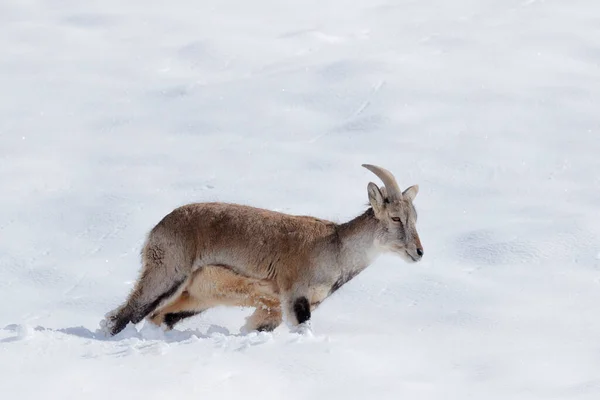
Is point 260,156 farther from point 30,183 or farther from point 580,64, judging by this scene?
point 580,64

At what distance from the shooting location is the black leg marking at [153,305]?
39.5 feet

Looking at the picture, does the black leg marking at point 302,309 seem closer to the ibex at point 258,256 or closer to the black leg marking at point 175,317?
the ibex at point 258,256

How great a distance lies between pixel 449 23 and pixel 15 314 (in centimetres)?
1579

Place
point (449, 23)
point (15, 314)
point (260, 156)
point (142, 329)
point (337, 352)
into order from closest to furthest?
point (337, 352) < point (142, 329) < point (15, 314) < point (260, 156) < point (449, 23)

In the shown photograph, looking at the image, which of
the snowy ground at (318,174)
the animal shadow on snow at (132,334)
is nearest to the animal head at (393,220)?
the snowy ground at (318,174)

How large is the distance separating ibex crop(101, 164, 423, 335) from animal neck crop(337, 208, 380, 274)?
11mm

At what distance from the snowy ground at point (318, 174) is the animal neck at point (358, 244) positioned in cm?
81

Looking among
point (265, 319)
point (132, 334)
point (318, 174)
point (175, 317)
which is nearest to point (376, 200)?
point (265, 319)

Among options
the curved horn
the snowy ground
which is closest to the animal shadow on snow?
the snowy ground

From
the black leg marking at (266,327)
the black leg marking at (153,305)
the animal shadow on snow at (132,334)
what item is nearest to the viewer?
the animal shadow on snow at (132,334)

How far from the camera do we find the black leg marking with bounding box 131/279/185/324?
39.5 ft

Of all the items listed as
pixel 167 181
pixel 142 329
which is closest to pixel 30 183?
pixel 167 181

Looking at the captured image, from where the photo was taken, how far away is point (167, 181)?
2039 centimetres

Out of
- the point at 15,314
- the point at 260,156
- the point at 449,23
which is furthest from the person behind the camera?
the point at 449,23
